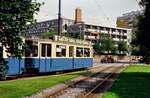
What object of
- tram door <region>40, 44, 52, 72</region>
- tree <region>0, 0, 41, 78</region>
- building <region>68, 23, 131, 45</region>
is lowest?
tram door <region>40, 44, 52, 72</region>

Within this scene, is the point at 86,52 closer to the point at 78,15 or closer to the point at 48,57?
the point at 48,57

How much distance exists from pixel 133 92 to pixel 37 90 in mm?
5335

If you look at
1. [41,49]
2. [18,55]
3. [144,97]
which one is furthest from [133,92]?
[41,49]

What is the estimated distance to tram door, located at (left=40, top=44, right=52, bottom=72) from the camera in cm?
3259

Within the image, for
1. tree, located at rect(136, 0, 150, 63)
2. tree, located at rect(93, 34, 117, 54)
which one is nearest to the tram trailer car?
tree, located at rect(136, 0, 150, 63)

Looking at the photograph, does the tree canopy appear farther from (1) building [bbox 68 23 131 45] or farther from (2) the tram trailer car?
(1) building [bbox 68 23 131 45]

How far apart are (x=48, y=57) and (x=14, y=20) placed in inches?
535

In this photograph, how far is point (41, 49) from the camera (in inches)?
1293

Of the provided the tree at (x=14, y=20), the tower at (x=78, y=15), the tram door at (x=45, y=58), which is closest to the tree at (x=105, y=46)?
the tower at (x=78, y=15)

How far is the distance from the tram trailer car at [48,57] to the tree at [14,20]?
4.47m

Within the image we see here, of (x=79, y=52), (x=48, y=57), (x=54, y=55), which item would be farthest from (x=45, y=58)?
(x=79, y=52)

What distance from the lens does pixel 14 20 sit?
66.7 ft

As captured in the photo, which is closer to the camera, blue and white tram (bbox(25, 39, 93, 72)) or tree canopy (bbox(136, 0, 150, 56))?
blue and white tram (bbox(25, 39, 93, 72))

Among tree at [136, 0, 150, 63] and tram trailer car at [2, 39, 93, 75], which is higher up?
tree at [136, 0, 150, 63]
